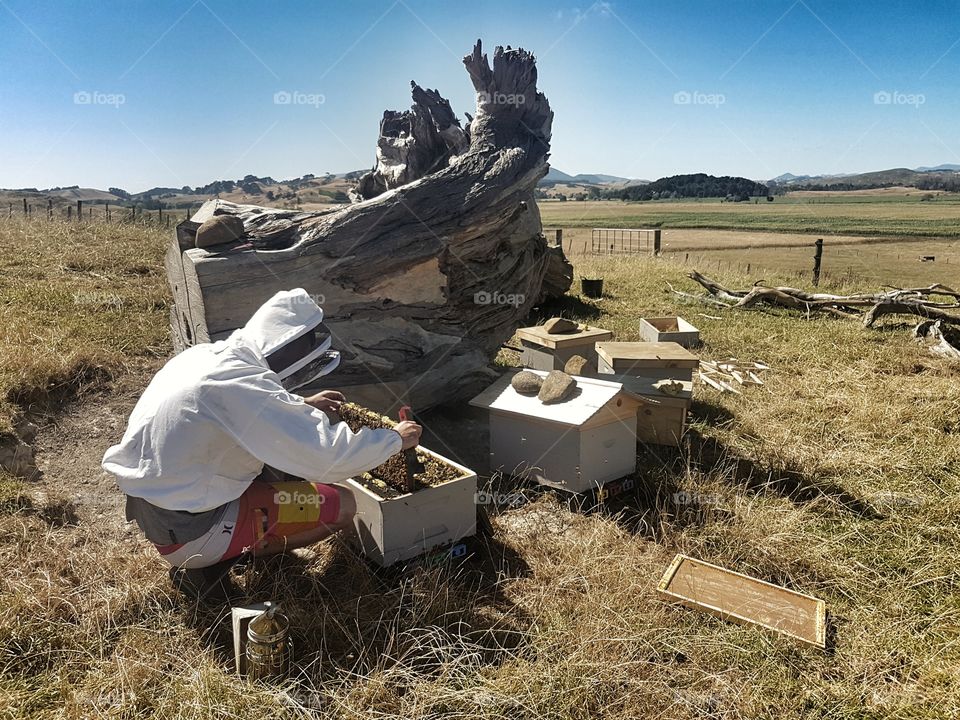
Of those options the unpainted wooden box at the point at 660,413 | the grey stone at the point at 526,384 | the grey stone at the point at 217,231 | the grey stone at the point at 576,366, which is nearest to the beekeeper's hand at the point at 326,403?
the grey stone at the point at 526,384

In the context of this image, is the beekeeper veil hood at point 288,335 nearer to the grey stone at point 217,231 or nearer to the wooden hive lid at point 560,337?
the grey stone at point 217,231

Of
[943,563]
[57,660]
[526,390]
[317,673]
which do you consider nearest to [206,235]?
[526,390]

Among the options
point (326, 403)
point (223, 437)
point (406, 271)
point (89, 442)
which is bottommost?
point (89, 442)

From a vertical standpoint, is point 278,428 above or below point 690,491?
above

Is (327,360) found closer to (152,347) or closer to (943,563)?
(943,563)

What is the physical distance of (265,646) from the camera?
2668 mm

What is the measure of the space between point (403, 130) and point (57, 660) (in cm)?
740

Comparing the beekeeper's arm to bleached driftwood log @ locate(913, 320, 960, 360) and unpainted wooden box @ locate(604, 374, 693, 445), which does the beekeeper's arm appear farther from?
bleached driftwood log @ locate(913, 320, 960, 360)

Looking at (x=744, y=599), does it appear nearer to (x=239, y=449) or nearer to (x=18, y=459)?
(x=239, y=449)

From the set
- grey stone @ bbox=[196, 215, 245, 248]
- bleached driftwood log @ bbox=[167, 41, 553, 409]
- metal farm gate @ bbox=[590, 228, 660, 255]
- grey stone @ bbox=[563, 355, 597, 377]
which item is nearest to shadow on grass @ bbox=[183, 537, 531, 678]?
grey stone @ bbox=[563, 355, 597, 377]

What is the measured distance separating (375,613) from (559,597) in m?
0.95

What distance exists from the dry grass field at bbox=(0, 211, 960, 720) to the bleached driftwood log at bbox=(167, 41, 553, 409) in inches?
64.5

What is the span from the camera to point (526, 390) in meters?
4.76

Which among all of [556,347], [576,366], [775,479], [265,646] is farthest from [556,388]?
[265,646]
